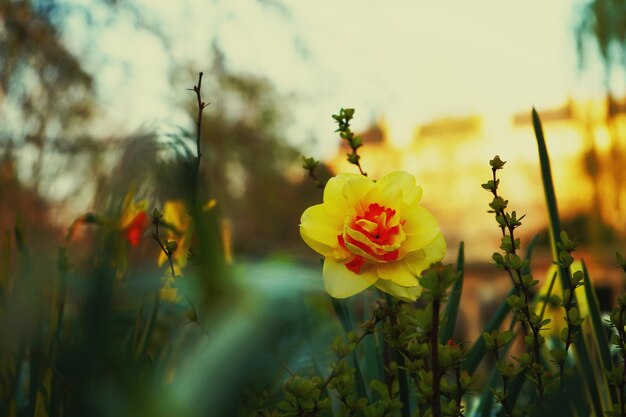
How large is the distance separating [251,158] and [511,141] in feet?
11.9

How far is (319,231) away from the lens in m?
0.52

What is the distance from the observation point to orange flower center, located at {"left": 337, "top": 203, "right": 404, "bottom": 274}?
489 millimetres

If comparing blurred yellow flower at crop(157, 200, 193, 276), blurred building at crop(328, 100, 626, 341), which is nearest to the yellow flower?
blurred yellow flower at crop(157, 200, 193, 276)

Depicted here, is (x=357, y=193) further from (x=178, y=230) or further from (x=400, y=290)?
(x=178, y=230)

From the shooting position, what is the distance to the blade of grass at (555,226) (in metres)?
0.58

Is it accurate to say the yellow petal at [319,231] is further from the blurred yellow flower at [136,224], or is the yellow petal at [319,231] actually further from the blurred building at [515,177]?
the blurred building at [515,177]

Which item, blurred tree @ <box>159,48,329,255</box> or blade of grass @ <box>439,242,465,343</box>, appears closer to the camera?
blade of grass @ <box>439,242,465,343</box>

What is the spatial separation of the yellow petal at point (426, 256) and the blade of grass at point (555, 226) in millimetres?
127

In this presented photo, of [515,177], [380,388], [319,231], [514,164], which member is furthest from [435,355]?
[514,164]

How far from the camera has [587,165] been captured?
670cm

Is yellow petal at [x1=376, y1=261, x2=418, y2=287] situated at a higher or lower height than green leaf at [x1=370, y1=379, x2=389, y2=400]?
higher

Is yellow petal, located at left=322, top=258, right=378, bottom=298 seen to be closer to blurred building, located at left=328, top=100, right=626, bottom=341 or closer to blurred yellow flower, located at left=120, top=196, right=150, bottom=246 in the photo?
blurred yellow flower, located at left=120, top=196, right=150, bottom=246

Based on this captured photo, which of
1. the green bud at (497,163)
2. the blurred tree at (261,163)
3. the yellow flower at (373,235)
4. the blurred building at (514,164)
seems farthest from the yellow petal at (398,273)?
the blurred tree at (261,163)

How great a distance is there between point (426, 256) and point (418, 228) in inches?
0.9
